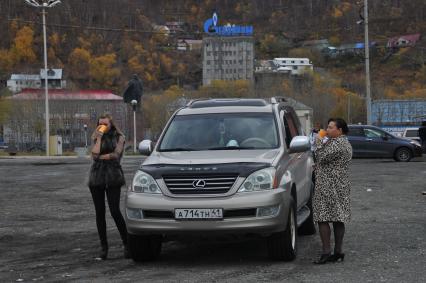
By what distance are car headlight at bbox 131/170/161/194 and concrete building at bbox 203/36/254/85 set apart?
17748 cm

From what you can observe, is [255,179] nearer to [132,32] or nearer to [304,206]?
[304,206]

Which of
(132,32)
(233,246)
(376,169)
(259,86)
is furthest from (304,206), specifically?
(132,32)

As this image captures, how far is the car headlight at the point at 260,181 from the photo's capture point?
7348 mm

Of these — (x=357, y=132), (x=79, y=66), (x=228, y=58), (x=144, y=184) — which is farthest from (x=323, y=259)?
(x=228, y=58)

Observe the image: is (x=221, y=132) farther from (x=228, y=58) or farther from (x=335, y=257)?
(x=228, y=58)

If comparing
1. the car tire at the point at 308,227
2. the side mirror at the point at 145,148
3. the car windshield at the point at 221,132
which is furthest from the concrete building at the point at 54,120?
the side mirror at the point at 145,148

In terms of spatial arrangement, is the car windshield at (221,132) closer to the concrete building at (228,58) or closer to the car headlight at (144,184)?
the car headlight at (144,184)

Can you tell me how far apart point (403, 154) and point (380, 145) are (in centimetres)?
106

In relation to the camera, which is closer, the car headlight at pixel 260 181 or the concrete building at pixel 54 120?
the car headlight at pixel 260 181

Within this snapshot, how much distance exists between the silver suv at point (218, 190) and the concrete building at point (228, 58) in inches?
6951

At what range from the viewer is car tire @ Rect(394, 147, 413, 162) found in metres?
29.5

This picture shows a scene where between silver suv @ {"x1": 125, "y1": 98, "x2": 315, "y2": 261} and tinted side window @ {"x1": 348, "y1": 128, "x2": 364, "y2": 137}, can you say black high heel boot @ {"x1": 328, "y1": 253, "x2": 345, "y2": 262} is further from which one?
tinted side window @ {"x1": 348, "y1": 128, "x2": 364, "y2": 137}

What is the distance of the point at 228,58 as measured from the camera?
190 meters

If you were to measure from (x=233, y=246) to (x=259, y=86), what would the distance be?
389ft
